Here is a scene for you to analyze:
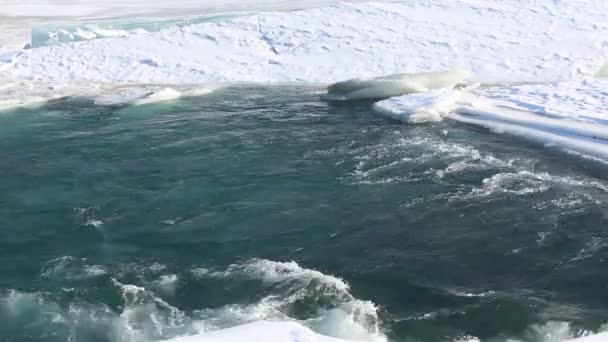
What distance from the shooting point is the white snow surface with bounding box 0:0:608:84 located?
21.3 meters

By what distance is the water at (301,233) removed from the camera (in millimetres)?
8492

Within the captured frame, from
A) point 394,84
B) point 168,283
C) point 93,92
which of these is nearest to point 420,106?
point 394,84

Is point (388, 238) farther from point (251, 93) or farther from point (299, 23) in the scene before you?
point (299, 23)

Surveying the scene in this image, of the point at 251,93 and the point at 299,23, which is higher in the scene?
the point at 299,23

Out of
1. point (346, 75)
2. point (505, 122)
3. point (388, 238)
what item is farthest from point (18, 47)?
point (388, 238)

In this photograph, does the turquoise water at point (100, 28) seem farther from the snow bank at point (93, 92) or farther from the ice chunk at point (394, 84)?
the ice chunk at point (394, 84)

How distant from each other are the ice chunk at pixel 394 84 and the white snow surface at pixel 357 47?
1657 mm

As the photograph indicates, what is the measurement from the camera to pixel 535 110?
639 inches

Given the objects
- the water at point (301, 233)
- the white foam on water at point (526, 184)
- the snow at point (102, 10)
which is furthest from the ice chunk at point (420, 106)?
the snow at point (102, 10)

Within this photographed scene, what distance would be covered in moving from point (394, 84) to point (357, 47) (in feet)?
14.2

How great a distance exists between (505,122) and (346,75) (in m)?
6.43

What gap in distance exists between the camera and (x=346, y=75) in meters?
21.0

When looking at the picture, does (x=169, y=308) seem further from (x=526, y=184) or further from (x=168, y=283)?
(x=526, y=184)

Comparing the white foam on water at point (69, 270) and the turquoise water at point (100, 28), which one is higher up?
the turquoise water at point (100, 28)
